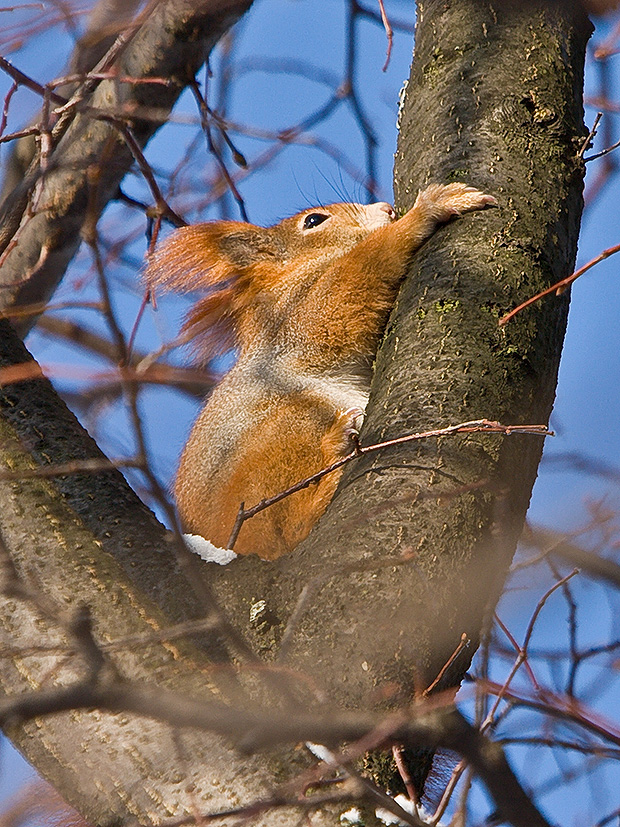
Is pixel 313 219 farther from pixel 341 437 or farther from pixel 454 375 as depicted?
pixel 454 375

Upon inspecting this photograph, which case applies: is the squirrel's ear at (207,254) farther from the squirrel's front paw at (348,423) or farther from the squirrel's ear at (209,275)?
the squirrel's front paw at (348,423)

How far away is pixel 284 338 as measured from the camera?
345 centimetres

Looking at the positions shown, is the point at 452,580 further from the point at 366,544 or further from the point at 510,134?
the point at 510,134

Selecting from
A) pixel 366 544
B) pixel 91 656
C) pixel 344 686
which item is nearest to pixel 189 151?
pixel 366 544

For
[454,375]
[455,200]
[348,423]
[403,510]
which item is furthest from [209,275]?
[403,510]

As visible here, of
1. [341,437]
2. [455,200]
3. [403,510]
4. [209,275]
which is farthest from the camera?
[209,275]

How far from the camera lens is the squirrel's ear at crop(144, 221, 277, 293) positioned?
378 cm

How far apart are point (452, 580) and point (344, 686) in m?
0.30

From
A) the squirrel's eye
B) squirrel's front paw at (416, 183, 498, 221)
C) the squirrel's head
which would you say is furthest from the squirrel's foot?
the squirrel's eye

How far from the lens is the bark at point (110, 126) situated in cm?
307

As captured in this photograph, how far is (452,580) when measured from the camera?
5.84ft

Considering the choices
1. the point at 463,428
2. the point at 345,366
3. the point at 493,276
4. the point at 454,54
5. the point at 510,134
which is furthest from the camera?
the point at 345,366

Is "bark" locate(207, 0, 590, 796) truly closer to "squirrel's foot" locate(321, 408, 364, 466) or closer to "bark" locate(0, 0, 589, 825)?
"bark" locate(0, 0, 589, 825)

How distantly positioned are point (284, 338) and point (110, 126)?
3.10 feet
